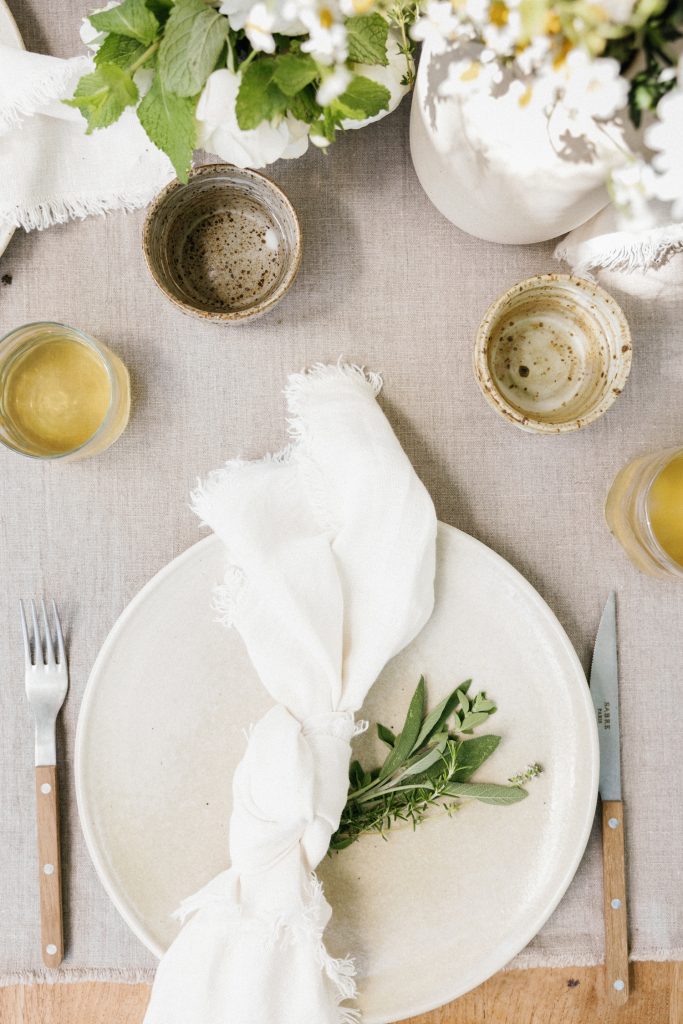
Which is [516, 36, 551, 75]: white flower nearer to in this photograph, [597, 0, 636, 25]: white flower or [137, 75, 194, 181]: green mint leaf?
[597, 0, 636, 25]: white flower

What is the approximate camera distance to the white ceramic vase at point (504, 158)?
465 mm

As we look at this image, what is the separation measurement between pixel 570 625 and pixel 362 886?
0.30 metres

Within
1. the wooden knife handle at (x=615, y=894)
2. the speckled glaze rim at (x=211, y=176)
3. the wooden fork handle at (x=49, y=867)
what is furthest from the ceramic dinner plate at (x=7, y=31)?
the wooden knife handle at (x=615, y=894)

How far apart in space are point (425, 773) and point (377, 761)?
4 centimetres

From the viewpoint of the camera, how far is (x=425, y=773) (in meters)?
0.68

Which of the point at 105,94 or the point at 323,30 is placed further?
the point at 105,94

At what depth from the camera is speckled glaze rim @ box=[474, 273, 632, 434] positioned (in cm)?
64

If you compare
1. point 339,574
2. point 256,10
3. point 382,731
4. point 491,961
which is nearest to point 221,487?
point 339,574

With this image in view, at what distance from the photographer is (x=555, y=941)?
0.71 meters

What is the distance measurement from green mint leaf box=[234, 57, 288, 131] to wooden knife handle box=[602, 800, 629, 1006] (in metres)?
0.64

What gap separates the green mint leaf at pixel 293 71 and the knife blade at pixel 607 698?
19.9 inches

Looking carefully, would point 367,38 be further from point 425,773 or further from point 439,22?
point 425,773

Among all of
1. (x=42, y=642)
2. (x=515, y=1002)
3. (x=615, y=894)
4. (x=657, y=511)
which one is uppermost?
(x=657, y=511)

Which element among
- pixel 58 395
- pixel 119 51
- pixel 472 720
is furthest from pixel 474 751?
pixel 119 51
